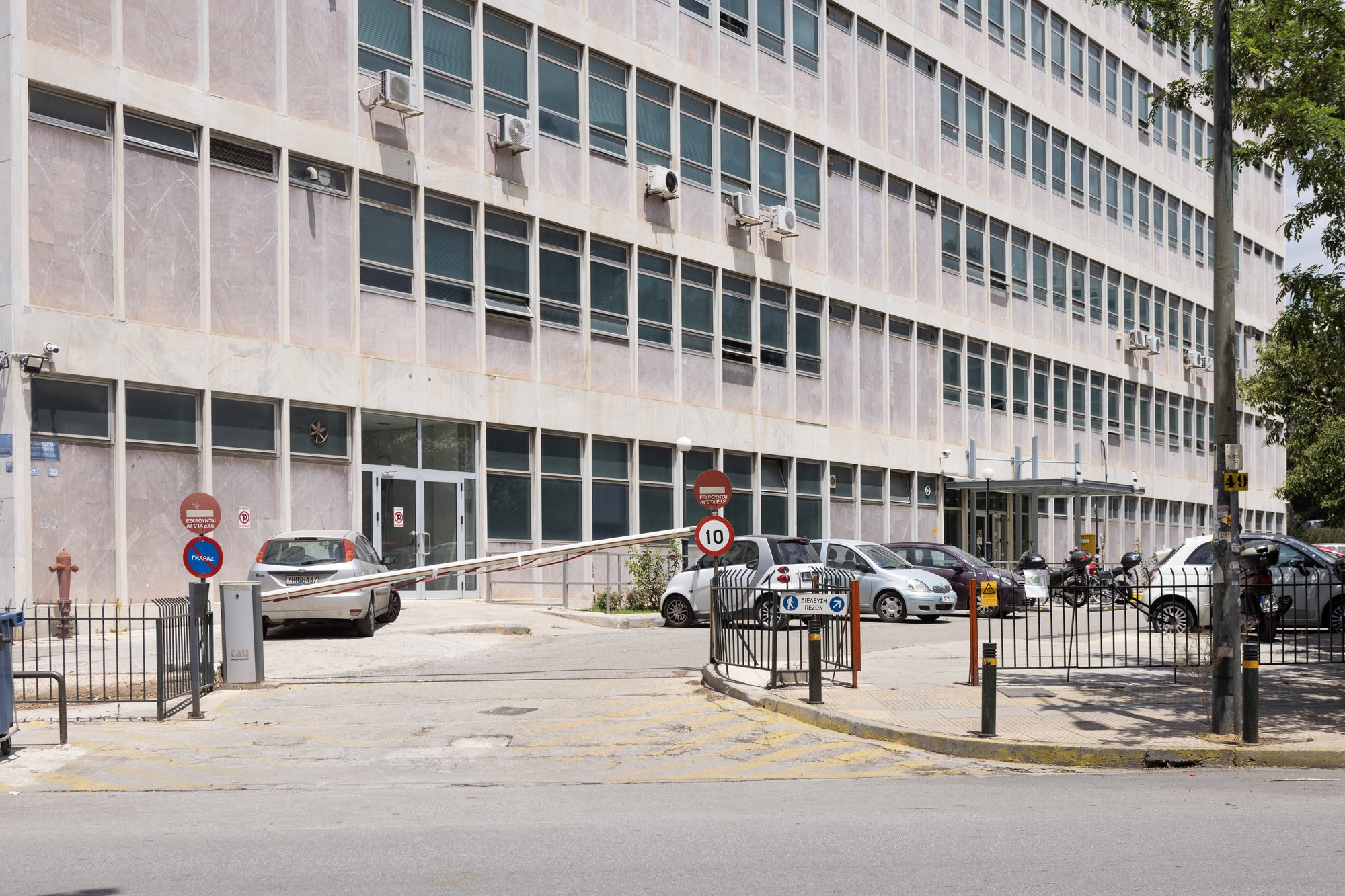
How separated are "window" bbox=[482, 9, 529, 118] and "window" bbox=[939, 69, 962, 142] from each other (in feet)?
59.9

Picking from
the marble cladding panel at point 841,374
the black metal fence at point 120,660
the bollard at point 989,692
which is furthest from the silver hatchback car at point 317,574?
the marble cladding panel at point 841,374

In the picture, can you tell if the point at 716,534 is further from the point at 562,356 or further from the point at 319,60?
the point at 562,356

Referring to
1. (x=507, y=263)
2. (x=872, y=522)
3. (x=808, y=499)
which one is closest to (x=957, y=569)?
(x=808, y=499)

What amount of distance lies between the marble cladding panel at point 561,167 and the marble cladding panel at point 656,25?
374 centimetres

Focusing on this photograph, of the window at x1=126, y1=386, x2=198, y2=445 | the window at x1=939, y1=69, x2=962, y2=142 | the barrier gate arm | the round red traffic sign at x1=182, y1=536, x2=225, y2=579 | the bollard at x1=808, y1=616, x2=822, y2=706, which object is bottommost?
the bollard at x1=808, y1=616, x2=822, y2=706

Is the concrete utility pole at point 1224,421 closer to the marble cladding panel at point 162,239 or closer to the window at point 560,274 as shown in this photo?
the marble cladding panel at point 162,239

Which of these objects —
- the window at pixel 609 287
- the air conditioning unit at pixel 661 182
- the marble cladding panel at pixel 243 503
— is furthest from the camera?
the air conditioning unit at pixel 661 182

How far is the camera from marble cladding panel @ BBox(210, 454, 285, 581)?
24.1 meters

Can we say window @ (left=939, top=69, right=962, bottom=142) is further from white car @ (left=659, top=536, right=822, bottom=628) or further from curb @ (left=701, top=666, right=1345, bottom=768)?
curb @ (left=701, top=666, right=1345, bottom=768)

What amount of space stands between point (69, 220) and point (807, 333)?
20.6 m

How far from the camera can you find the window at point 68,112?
21.8 metres

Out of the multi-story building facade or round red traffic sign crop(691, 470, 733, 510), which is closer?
round red traffic sign crop(691, 470, 733, 510)

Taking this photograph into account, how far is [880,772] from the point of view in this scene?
36.9 feet

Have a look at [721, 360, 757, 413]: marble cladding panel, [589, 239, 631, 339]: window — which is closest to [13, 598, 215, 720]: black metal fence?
[589, 239, 631, 339]: window
